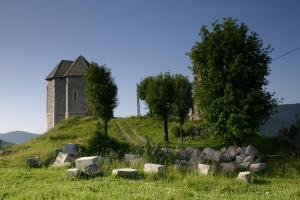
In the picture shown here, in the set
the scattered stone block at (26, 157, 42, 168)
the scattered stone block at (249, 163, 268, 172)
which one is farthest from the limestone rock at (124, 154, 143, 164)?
the scattered stone block at (249, 163, 268, 172)

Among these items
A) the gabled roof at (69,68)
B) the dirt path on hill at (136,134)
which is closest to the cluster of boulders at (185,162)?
the dirt path on hill at (136,134)

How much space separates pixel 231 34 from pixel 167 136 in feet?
52.6

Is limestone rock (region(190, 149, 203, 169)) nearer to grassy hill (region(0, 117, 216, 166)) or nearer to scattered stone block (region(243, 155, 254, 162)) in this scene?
scattered stone block (region(243, 155, 254, 162))

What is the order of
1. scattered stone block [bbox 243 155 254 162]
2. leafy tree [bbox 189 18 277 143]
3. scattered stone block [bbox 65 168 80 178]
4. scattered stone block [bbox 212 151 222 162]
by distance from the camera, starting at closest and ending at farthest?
scattered stone block [bbox 65 168 80 178] < scattered stone block [bbox 243 155 254 162] < scattered stone block [bbox 212 151 222 162] < leafy tree [bbox 189 18 277 143]

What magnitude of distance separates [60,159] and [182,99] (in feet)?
63.9

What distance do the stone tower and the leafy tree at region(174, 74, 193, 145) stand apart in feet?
90.4

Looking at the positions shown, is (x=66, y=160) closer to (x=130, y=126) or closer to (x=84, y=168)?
(x=84, y=168)

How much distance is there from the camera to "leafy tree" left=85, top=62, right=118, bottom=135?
33.1 m

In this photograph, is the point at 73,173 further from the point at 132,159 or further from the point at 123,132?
the point at 123,132

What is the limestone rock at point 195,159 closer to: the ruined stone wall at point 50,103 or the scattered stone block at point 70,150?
the scattered stone block at point 70,150

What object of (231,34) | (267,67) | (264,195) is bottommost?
(264,195)

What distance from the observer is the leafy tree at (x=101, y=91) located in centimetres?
3309

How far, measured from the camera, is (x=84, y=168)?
11.5m

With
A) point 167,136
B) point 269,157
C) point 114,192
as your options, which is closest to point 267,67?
point 269,157
